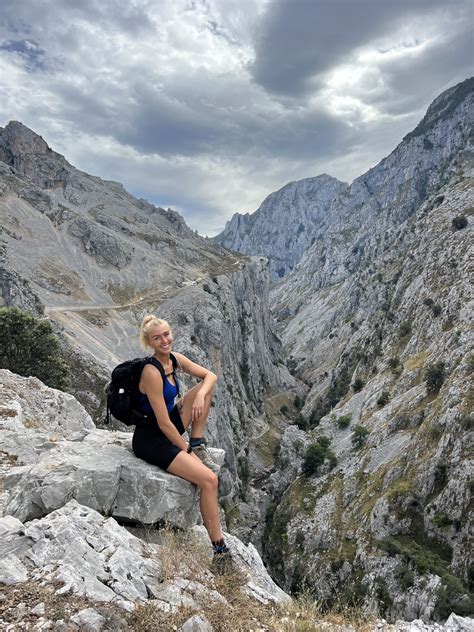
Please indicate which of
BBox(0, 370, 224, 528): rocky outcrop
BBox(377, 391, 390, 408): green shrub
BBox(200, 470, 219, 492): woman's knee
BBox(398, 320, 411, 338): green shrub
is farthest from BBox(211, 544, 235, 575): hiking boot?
BBox(398, 320, 411, 338): green shrub

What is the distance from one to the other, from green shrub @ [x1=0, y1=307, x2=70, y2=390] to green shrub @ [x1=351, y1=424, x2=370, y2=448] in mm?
54740

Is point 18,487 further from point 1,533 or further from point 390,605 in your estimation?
point 390,605

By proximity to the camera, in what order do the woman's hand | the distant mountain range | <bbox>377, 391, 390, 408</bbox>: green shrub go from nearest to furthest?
1. the woman's hand
2. the distant mountain range
3. <bbox>377, 391, 390, 408</bbox>: green shrub

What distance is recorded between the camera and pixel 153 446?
8.77m

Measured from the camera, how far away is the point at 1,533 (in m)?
6.76

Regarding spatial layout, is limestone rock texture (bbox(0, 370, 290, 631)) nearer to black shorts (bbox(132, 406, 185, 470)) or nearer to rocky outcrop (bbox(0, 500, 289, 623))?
rocky outcrop (bbox(0, 500, 289, 623))

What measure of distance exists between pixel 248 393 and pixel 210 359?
3250cm

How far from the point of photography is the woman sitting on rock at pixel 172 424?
7.98 m

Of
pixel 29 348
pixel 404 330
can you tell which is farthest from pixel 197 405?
pixel 404 330

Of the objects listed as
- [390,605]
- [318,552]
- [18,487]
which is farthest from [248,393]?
[18,487]

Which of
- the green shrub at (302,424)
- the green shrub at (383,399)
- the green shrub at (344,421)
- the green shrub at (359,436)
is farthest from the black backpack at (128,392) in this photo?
the green shrub at (302,424)

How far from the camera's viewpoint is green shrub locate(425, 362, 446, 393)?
65438 millimetres

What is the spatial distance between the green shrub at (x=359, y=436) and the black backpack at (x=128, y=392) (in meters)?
72.1

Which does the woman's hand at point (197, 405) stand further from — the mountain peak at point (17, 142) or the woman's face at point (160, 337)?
the mountain peak at point (17, 142)
